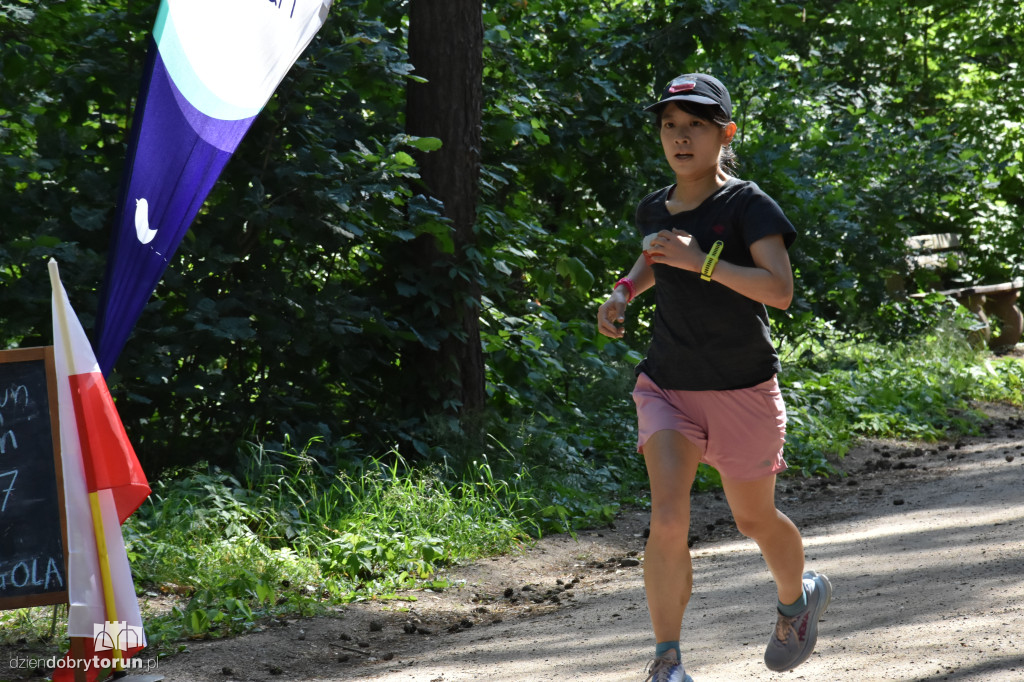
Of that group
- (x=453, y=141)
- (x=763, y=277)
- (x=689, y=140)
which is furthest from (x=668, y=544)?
(x=453, y=141)

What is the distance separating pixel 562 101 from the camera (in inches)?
344

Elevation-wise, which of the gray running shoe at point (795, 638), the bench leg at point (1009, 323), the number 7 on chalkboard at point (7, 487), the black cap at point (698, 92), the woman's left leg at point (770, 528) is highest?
the black cap at point (698, 92)

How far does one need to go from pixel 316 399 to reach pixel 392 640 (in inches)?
103

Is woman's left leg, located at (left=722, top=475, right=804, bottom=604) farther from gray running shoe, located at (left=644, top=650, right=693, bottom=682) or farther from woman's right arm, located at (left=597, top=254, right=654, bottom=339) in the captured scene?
woman's right arm, located at (left=597, top=254, right=654, bottom=339)

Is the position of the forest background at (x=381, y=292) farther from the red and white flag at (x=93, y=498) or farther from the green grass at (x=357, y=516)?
the red and white flag at (x=93, y=498)

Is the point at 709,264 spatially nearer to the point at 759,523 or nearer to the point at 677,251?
the point at 677,251

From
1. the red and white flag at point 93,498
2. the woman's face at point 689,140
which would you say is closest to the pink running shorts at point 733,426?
the woman's face at point 689,140

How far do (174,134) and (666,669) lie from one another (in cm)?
273

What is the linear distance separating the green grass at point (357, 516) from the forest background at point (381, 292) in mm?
20

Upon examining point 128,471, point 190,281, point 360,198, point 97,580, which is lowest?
point 97,580

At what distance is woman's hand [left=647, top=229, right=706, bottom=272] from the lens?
3.21m

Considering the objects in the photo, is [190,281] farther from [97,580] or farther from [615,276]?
[615,276]

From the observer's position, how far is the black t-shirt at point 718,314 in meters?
3.37

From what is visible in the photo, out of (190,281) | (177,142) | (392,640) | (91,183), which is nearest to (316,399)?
(190,281)
